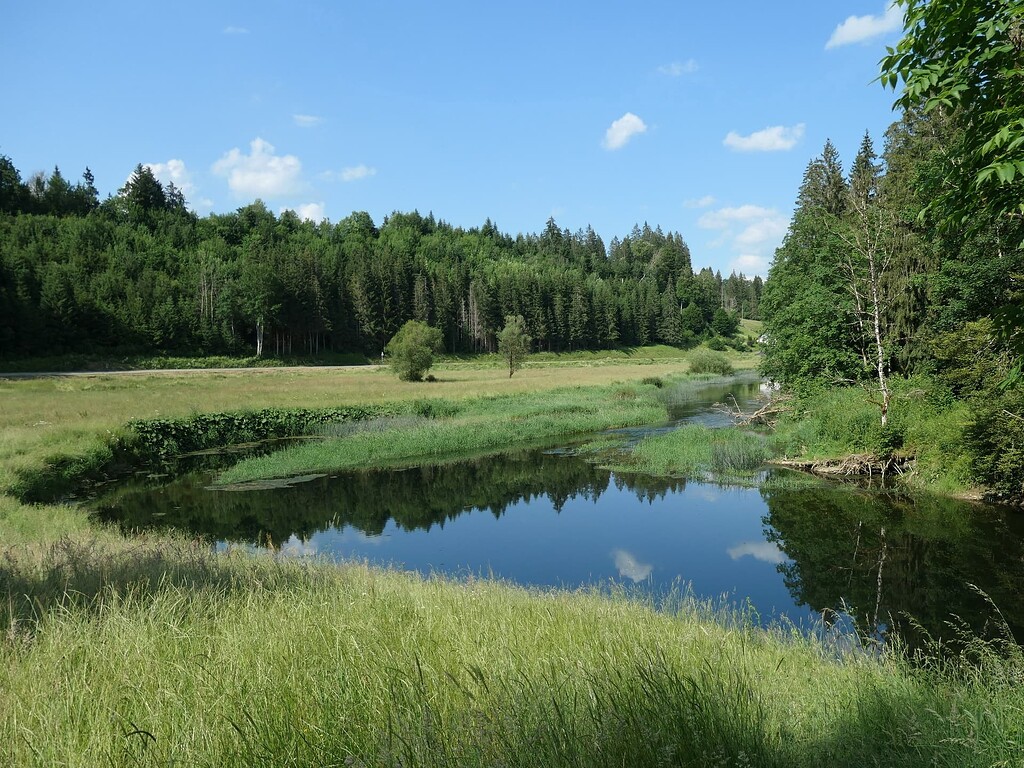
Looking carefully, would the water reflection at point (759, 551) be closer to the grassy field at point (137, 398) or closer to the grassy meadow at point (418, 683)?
the grassy meadow at point (418, 683)

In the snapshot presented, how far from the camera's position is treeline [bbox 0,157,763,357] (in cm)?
6969

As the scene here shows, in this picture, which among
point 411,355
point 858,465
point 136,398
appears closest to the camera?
point 858,465

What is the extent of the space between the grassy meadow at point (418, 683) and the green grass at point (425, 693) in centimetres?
2

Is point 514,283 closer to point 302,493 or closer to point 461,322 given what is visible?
point 461,322

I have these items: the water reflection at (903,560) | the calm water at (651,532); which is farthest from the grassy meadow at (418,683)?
the calm water at (651,532)

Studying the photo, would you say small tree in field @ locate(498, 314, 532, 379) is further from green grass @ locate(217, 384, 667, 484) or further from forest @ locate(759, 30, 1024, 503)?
forest @ locate(759, 30, 1024, 503)

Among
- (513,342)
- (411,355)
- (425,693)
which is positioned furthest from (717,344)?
(425,693)

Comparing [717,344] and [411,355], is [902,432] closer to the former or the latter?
[411,355]

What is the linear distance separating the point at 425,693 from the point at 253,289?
280 ft

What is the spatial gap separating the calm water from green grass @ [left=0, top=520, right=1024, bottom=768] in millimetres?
4416

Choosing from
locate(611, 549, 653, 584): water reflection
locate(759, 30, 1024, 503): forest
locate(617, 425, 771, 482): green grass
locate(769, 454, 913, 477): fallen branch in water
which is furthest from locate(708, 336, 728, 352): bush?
locate(611, 549, 653, 584): water reflection

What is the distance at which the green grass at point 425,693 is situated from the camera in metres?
3.40

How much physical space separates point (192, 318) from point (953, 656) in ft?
274

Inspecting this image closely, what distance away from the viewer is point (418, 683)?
13.9 feet
